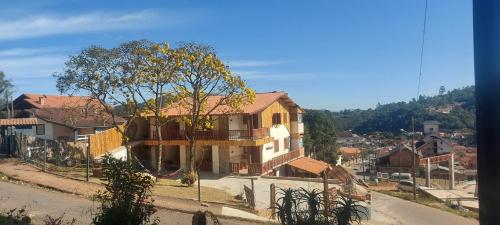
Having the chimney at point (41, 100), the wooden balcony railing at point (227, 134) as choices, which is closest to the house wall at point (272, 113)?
the wooden balcony railing at point (227, 134)

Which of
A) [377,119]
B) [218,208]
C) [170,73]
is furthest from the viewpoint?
[377,119]

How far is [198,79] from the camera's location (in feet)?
74.7

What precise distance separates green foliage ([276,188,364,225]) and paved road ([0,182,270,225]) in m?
5.54

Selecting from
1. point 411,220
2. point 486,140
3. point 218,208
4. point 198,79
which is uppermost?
point 198,79

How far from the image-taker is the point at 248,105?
97.3 ft

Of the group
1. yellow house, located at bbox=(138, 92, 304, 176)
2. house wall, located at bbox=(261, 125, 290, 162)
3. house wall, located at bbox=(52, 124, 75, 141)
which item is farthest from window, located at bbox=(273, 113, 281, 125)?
house wall, located at bbox=(52, 124, 75, 141)

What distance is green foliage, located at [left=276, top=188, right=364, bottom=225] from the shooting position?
19.1 ft

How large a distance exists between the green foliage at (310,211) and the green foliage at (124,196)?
87.6 inches

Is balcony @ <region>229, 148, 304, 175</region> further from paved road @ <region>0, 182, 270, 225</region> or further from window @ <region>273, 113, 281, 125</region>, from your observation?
paved road @ <region>0, 182, 270, 225</region>

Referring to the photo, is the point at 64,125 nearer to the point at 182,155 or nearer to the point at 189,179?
the point at 182,155

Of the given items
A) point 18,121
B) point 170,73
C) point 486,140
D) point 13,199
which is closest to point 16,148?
point 170,73

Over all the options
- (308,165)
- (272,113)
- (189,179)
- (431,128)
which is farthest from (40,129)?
(431,128)

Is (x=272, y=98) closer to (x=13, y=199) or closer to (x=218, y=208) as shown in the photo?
(x=218, y=208)

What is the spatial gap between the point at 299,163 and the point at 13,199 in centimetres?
2375
